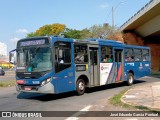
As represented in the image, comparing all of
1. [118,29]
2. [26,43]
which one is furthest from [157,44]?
[26,43]

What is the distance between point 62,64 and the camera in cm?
1458

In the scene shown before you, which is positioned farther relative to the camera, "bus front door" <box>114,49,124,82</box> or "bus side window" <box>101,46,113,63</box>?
"bus front door" <box>114,49,124,82</box>

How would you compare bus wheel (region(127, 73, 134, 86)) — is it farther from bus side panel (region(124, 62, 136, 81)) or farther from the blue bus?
the blue bus

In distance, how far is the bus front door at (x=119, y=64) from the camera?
19781 millimetres

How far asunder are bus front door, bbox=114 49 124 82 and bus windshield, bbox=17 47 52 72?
6710mm

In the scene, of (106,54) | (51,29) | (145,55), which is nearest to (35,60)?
(106,54)

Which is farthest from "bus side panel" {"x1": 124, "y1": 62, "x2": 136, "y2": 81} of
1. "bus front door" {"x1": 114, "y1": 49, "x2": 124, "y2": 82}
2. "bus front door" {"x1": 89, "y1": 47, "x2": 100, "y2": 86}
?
"bus front door" {"x1": 89, "y1": 47, "x2": 100, "y2": 86}

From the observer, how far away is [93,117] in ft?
32.4

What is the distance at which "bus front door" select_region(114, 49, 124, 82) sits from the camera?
64.9 ft

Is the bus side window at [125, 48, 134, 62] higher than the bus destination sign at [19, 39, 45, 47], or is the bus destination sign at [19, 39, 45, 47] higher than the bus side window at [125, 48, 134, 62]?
the bus destination sign at [19, 39, 45, 47]

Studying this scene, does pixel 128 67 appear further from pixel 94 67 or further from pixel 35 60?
pixel 35 60

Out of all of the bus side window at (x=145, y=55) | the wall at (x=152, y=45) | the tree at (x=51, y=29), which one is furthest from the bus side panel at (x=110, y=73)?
the tree at (x=51, y=29)

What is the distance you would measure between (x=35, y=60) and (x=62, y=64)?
4.21 feet

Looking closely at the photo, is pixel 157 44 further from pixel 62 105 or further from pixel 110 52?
pixel 62 105
